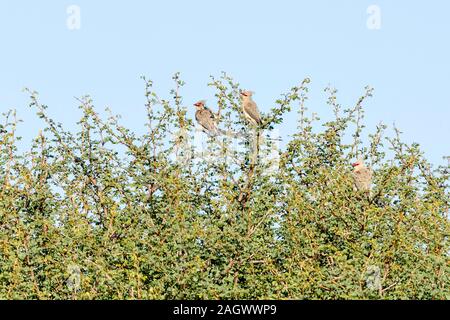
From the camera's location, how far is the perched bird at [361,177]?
1589 cm

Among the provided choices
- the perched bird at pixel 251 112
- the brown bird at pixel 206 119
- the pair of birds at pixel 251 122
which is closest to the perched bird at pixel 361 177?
the pair of birds at pixel 251 122

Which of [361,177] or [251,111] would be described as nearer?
[251,111]

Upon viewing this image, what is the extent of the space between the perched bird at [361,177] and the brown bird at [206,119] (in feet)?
7.64

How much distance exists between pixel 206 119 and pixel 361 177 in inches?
105

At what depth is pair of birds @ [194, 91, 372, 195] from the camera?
16.0 m

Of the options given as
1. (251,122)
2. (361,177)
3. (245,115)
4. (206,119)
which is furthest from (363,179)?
(206,119)

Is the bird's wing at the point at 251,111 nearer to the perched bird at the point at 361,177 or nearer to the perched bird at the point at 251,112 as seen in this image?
the perched bird at the point at 251,112

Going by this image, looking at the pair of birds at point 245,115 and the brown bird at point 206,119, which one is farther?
the brown bird at point 206,119

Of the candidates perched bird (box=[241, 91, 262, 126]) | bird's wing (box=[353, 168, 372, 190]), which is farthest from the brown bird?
bird's wing (box=[353, 168, 372, 190])

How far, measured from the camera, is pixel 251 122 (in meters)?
16.0

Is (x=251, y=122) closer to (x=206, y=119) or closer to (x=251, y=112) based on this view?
(x=251, y=112)
